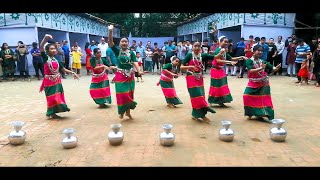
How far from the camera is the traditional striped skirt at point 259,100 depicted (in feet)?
20.4

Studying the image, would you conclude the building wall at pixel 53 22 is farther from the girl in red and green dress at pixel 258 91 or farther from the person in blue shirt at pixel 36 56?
the girl in red and green dress at pixel 258 91

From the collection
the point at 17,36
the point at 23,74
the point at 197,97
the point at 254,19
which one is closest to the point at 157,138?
the point at 197,97

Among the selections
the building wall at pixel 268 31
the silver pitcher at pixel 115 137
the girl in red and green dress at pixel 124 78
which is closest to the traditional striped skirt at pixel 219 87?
the girl in red and green dress at pixel 124 78

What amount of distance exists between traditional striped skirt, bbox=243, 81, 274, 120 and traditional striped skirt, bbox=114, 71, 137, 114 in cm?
244

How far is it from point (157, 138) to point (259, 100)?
238 cm

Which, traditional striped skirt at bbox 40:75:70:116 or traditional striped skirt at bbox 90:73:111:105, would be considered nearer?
traditional striped skirt at bbox 40:75:70:116

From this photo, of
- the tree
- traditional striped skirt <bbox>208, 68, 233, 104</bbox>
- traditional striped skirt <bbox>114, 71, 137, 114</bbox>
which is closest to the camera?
traditional striped skirt <bbox>114, 71, 137, 114</bbox>

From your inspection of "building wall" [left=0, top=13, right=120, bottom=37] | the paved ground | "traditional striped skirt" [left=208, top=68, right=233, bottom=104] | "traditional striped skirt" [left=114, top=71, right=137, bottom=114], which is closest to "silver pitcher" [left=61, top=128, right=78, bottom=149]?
the paved ground

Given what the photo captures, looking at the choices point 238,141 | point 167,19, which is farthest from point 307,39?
point 167,19

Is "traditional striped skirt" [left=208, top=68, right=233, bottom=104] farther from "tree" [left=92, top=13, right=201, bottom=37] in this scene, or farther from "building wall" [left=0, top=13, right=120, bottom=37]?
"tree" [left=92, top=13, right=201, bottom=37]

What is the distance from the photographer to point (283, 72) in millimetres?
16031

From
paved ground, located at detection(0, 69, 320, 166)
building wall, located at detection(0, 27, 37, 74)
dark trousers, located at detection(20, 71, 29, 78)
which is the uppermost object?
building wall, located at detection(0, 27, 37, 74)

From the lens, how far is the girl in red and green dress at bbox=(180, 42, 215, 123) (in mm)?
6188
